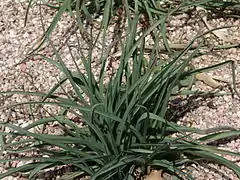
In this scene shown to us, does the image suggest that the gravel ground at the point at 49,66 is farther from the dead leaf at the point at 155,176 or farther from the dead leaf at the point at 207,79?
the dead leaf at the point at 155,176

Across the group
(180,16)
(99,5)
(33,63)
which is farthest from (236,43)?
(33,63)

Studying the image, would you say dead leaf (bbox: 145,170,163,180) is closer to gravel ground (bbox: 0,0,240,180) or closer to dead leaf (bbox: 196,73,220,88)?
gravel ground (bbox: 0,0,240,180)

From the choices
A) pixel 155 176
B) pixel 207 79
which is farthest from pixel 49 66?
pixel 155 176

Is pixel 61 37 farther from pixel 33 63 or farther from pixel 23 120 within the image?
pixel 23 120

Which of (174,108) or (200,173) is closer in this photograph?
(200,173)

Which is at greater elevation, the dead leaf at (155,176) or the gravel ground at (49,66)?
the gravel ground at (49,66)

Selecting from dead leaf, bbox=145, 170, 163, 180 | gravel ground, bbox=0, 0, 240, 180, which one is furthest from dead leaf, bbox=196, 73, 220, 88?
dead leaf, bbox=145, 170, 163, 180

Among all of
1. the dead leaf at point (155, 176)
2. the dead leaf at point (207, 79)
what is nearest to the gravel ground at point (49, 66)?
the dead leaf at point (207, 79)
